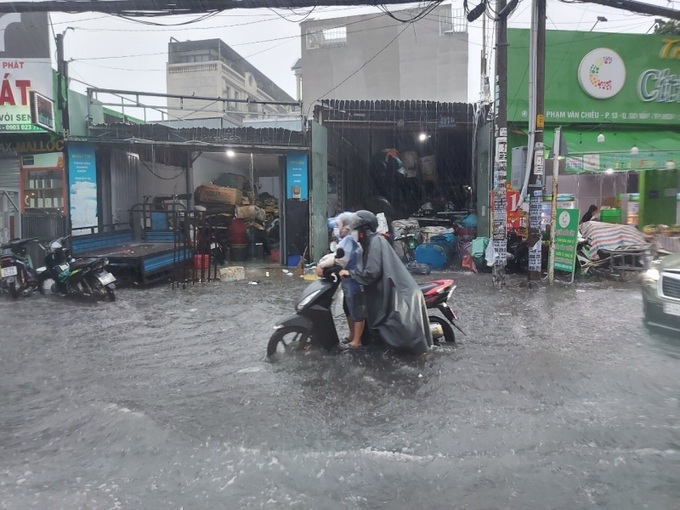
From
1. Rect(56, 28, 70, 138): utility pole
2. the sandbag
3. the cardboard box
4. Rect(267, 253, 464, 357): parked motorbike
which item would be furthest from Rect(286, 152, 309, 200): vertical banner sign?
Rect(267, 253, 464, 357): parked motorbike

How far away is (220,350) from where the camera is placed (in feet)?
19.9

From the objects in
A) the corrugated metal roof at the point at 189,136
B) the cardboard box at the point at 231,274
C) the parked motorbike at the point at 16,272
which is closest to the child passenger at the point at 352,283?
the cardboard box at the point at 231,274

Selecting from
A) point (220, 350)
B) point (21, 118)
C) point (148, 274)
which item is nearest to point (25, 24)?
point (21, 118)

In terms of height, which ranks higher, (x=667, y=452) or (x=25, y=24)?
(x=25, y=24)

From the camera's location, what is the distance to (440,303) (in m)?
5.70

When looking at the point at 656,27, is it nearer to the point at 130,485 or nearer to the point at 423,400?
the point at 423,400

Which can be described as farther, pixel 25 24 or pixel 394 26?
pixel 394 26

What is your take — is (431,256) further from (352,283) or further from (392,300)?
(392,300)

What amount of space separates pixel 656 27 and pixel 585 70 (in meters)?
4.44

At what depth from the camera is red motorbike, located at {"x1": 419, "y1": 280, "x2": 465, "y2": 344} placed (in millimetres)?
5609

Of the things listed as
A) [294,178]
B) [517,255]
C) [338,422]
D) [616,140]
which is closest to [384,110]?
[294,178]

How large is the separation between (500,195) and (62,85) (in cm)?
961

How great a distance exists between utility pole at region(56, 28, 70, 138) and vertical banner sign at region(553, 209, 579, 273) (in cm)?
1071

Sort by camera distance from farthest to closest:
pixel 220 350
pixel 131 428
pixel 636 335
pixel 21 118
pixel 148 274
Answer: pixel 21 118
pixel 148 274
pixel 636 335
pixel 220 350
pixel 131 428
